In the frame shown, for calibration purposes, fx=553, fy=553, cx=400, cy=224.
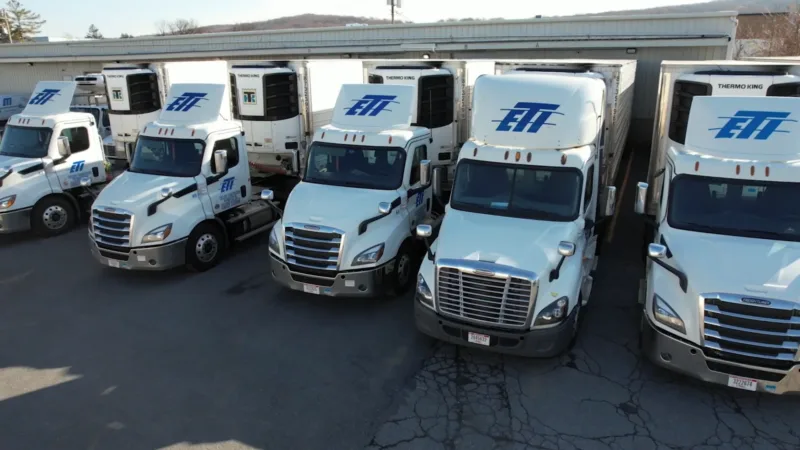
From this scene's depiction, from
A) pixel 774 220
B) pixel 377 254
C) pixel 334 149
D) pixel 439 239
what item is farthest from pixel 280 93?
pixel 774 220

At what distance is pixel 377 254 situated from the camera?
8664mm

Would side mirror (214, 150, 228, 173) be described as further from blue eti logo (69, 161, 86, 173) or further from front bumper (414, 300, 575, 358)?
front bumper (414, 300, 575, 358)

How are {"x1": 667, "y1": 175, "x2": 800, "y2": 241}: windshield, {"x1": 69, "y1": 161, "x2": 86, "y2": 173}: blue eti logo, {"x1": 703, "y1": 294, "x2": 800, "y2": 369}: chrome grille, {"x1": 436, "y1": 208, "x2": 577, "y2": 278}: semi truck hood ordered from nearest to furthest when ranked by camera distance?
{"x1": 703, "y1": 294, "x2": 800, "y2": 369}: chrome grille → {"x1": 667, "y1": 175, "x2": 800, "y2": 241}: windshield → {"x1": 436, "y1": 208, "x2": 577, "y2": 278}: semi truck hood → {"x1": 69, "y1": 161, "x2": 86, "y2": 173}: blue eti logo

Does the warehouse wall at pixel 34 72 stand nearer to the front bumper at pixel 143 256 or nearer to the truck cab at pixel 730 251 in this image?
the front bumper at pixel 143 256

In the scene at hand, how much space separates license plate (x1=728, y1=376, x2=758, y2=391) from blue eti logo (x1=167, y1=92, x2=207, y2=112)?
10.2m

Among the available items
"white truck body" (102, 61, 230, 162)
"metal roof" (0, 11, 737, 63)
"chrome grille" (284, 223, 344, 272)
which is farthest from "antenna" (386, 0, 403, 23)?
"chrome grille" (284, 223, 344, 272)

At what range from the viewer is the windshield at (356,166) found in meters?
9.50

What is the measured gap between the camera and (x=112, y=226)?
992 centimetres

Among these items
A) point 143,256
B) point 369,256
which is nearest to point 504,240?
point 369,256

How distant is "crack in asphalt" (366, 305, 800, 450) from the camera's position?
5.94 meters

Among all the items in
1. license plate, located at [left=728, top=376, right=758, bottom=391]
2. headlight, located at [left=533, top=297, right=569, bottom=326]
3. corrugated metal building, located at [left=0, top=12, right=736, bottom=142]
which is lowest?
license plate, located at [left=728, top=376, right=758, bottom=391]

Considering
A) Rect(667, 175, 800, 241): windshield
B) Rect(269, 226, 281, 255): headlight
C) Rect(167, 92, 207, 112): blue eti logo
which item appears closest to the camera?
Rect(667, 175, 800, 241): windshield

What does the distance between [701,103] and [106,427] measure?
8.60 metres

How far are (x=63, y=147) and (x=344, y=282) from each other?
8.19 m
